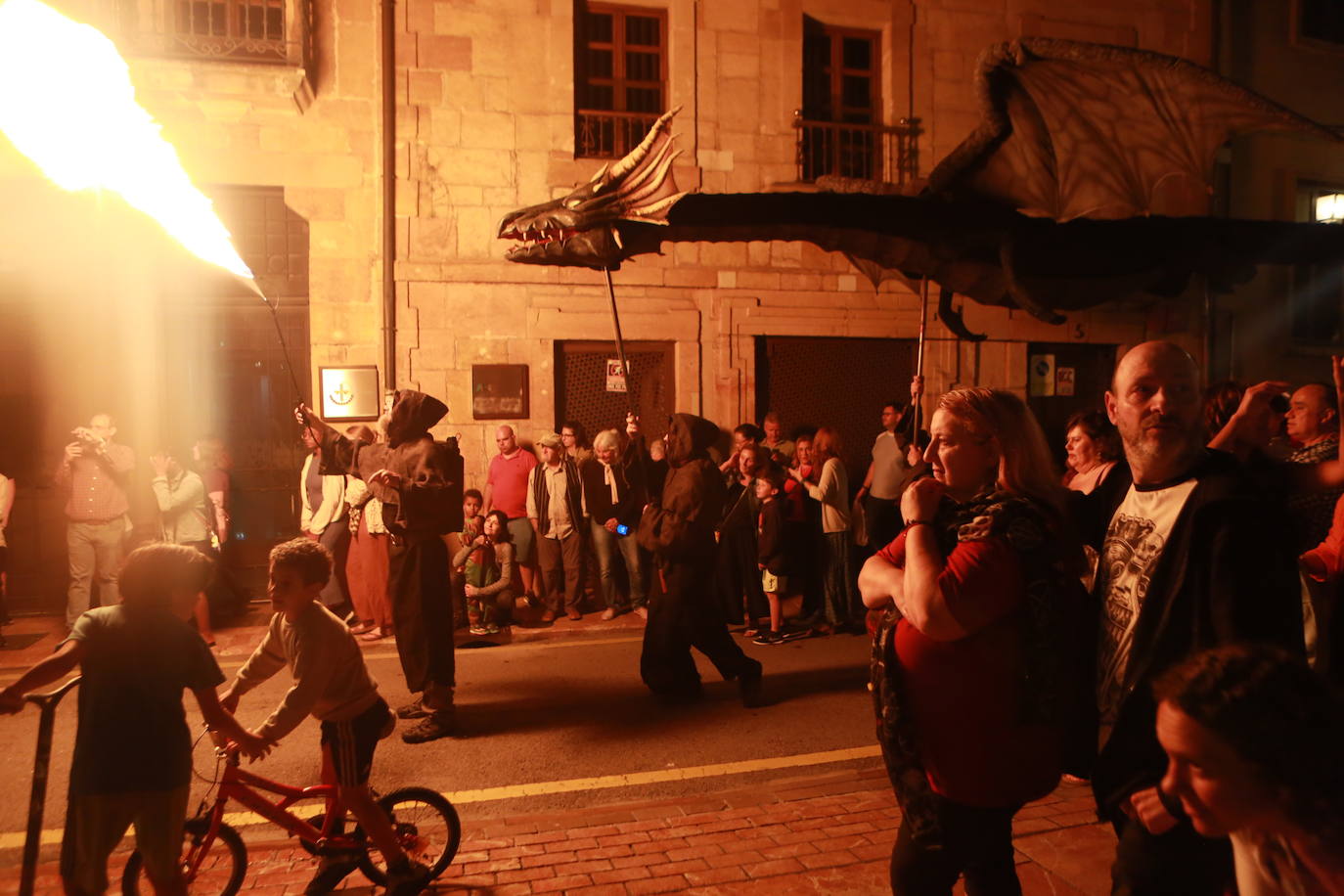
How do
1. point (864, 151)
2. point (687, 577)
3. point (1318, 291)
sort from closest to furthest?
point (687, 577), point (864, 151), point (1318, 291)

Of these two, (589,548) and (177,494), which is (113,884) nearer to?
(177,494)

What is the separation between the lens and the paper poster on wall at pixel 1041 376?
42.2 ft

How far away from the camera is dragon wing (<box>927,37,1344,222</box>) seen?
14.4ft

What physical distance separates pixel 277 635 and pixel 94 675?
71 centimetres

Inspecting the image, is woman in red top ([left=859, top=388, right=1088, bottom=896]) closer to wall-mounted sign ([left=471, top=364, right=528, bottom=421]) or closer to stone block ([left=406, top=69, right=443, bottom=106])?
wall-mounted sign ([left=471, top=364, right=528, bottom=421])

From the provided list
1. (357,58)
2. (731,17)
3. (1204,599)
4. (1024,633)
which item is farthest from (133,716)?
(731,17)

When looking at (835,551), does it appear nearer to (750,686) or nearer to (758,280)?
(750,686)

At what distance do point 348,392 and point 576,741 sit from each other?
250 inches

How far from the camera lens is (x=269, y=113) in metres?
10.4

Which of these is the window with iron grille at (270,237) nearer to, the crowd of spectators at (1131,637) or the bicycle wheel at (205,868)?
the bicycle wheel at (205,868)

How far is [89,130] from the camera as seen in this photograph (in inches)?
237

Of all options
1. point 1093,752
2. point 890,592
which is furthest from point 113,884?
point 1093,752

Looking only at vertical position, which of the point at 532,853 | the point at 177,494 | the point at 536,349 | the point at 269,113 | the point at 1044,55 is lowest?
the point at 532,853

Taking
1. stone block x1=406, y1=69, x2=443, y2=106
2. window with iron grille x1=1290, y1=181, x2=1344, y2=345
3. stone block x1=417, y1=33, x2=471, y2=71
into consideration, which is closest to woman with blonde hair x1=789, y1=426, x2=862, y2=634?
stone block x1=406, y1=69, x2=443, y2=106
